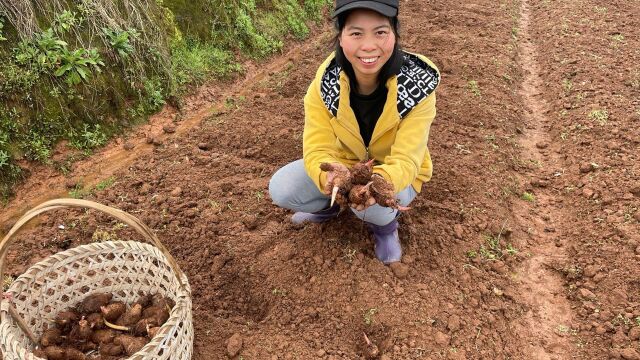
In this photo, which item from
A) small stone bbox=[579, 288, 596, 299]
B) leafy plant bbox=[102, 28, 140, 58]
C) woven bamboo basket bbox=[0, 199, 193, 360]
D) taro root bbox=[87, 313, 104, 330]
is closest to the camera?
woven bamboo basket bbox=[0, 199, 193, 360]

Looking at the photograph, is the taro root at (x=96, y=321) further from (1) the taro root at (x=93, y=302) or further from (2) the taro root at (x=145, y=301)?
(2) the taro root at (x=145, y=301)

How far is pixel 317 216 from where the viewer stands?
A: 9.62ft

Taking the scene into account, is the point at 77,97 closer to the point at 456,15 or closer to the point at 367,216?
the point at 367,216

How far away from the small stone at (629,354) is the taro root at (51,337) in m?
2.65

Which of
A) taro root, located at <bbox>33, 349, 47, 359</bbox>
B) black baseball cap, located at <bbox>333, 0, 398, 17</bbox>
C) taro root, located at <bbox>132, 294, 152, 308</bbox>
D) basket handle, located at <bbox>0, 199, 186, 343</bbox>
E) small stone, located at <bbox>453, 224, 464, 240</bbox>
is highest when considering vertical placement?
black baseball cap, located at <bbox>333, 0, 398, 17</bbox>

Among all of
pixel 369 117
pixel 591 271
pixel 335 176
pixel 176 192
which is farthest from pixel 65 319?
pixel 591 271

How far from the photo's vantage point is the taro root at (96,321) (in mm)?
2209

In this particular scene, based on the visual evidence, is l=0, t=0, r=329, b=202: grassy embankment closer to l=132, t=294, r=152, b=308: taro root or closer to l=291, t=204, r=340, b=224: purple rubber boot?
l=132, t=294, r=152, b=308: taro root

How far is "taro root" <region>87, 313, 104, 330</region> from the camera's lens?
2.21m

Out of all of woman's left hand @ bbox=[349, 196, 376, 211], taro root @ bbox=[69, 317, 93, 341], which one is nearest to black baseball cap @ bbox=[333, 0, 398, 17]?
woman's left hand @ bbox=[349, 196, 376, 211]

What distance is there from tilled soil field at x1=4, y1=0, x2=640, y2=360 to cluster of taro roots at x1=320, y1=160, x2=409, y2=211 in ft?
2.32

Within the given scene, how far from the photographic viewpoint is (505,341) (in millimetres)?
2354

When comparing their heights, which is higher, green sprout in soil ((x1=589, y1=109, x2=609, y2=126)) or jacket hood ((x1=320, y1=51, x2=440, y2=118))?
jacket hood ((x1=320, y1=51, x2=440, y2=118))

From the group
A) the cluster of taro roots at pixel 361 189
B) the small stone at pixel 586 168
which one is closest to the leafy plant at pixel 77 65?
the cluster of taro roots at pixel 361 189
